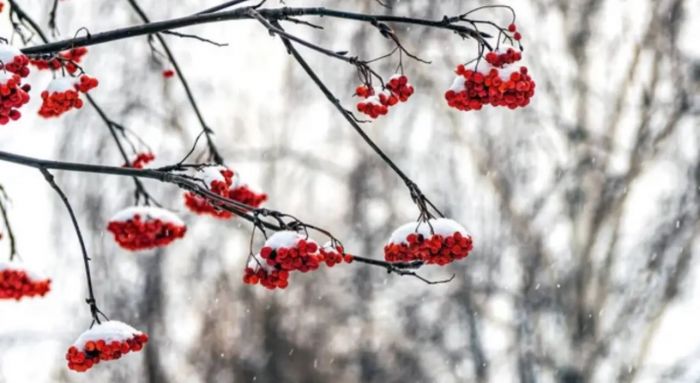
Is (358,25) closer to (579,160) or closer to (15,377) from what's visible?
(579,160)

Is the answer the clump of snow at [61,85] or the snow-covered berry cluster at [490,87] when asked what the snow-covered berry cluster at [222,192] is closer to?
the clump of snow at [61,85]

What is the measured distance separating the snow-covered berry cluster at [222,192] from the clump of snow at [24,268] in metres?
0.67

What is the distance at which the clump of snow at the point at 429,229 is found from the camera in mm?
3281

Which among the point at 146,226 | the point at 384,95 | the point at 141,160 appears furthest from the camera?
the point at 141,160

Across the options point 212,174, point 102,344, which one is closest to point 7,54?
point 212,174

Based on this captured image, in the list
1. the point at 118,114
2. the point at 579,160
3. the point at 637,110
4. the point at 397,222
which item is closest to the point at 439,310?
the point at 397,222

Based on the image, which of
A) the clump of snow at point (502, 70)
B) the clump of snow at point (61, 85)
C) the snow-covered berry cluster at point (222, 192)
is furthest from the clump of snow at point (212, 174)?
the clump of snow at point (502, 70)

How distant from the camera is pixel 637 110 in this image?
1118 cm

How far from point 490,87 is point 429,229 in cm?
47

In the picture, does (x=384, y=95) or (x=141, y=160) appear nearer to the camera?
(x=384, y=95)

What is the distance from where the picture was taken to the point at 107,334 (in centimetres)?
340

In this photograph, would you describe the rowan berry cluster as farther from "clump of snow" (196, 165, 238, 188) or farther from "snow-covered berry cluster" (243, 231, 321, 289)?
"clump of snow" (196, 165, 238, 188)

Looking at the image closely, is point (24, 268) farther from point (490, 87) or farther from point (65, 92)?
point (490, 87)

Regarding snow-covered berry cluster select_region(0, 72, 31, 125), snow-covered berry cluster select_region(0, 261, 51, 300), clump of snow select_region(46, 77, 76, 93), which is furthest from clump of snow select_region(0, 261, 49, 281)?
snow-covered berry cluster select_region(0, 72, 31, 125)
